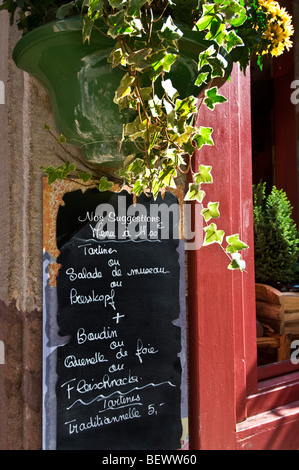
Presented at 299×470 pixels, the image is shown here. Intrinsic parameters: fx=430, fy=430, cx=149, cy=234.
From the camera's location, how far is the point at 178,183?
173cm

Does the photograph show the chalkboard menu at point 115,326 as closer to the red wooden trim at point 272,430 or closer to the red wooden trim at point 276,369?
the red wooden trim at point 272,430

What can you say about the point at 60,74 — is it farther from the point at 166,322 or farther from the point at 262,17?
the point at 166,322

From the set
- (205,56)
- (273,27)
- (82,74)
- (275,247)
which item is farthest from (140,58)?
(275,247)

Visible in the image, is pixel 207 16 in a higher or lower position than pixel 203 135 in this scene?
higher

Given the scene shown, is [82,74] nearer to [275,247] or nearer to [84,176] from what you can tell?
[84,176]

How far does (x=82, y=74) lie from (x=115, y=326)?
86cm

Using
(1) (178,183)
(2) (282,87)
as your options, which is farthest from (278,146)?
(1) (178,183)

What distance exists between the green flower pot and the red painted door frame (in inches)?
25.1

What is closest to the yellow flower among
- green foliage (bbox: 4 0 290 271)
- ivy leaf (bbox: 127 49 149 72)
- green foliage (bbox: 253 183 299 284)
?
green foliage (bbox: 4 0 290 271)

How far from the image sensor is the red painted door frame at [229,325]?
172 cm

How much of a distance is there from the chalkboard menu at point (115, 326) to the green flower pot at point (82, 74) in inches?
12.7

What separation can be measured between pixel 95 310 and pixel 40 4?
957 millimetres

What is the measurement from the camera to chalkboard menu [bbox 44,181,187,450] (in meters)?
1.43

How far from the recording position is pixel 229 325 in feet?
5.96
